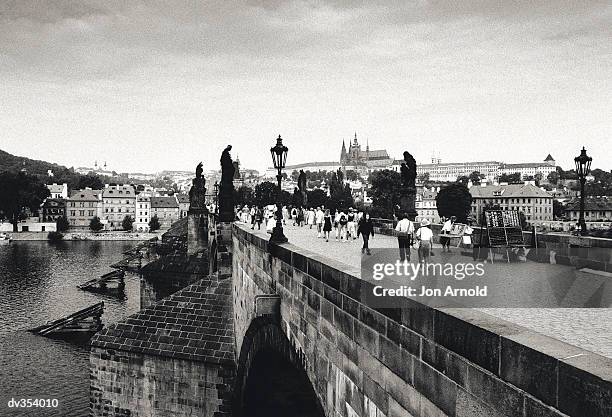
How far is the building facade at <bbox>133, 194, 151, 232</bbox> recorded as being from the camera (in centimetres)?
13038

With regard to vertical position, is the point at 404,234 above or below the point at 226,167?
below

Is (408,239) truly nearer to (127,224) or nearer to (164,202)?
(127,224)

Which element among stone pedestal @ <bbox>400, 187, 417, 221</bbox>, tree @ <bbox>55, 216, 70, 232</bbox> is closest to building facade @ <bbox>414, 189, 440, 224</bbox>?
tree @ <bbox>55, 216, 70, 232</bbox>

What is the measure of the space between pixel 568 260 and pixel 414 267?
4943 mm

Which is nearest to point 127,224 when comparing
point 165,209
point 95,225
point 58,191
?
point 95,225

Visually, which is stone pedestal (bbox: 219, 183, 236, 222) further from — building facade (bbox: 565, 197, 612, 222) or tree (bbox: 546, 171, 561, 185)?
tree (bbox: 546, 171, 561, 185)

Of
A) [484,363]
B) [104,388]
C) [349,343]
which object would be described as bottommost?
[104,388]

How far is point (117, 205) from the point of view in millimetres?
130375

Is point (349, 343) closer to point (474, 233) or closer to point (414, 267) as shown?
point (414, 267)

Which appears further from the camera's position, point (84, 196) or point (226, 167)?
point (84, 196)

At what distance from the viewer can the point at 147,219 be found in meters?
132

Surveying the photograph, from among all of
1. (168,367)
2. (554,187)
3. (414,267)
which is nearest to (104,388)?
(168,367)

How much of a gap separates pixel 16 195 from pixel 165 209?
38.7m

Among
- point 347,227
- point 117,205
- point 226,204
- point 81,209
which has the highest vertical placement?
point 226,204
